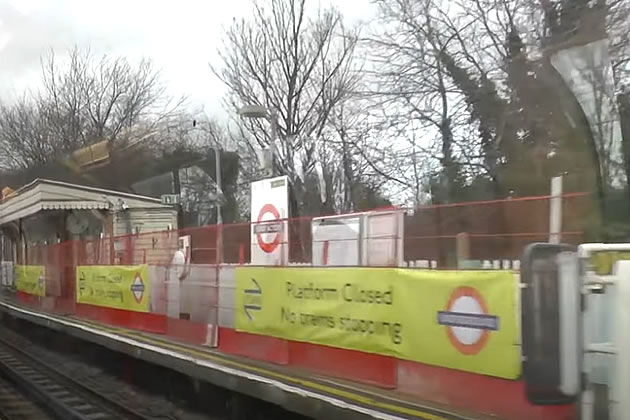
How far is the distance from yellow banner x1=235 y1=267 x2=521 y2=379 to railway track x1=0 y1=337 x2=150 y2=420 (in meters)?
3.03

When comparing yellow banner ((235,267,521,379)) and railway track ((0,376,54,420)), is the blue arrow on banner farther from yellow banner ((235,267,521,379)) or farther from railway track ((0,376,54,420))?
railway track ((0,376,54,420))

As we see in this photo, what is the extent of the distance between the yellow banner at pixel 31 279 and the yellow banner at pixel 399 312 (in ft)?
42.0

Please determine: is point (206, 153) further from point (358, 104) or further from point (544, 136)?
point (544, 136)

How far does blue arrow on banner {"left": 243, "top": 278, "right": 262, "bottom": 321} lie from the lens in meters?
9.85

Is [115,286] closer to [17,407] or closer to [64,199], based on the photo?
[17,407]

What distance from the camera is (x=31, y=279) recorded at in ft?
75.0

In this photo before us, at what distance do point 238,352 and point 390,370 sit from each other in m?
3.23

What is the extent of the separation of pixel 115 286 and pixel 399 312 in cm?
877

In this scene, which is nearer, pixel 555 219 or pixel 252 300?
pixel 555 219

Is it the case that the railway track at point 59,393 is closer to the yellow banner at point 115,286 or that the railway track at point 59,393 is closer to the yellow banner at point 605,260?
the yellow banner at point 115,286

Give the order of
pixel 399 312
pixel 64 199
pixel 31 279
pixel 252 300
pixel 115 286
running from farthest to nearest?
pixel 64 199
pixel 31 279
pixel 115 286
pixel 252 300
pixel 399 312

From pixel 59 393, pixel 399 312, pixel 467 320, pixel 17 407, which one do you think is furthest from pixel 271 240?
pixel 59 393

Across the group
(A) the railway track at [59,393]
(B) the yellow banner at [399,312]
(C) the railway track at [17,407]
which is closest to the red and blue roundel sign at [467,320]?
(B) the yellow banner at [399,312]

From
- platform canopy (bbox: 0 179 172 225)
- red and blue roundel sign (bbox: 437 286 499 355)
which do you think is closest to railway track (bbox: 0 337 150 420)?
platform canopy (bbox: 0 179 172 225)
